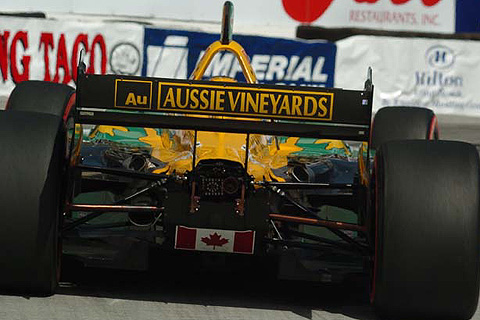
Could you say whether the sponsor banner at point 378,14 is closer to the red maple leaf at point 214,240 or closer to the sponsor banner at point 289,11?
the sponsor banner at point 289,11

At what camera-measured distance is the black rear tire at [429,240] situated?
5.91 meters

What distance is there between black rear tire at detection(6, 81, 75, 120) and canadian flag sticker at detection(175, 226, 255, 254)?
2.11 m

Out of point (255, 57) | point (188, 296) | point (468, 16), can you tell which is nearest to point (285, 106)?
point (188, 296)

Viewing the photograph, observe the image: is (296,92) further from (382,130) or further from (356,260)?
(382,130)

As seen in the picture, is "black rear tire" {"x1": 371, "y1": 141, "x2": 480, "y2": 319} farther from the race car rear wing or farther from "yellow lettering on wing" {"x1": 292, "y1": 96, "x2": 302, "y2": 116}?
"yellow lettering on wing" {"x1": 292, "y1": 96, "x2": 302, "y2": 116}

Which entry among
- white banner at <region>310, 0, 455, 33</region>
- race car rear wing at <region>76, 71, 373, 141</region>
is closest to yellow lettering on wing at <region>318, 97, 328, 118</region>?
race car rear wing at <region>76, 71, 373, 141</region>

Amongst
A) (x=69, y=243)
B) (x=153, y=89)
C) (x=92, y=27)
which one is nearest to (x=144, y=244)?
(x=69, y=243)

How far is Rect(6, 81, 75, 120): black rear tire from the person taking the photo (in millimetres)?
8078

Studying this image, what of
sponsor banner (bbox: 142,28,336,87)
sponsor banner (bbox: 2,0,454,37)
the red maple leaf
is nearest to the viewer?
the red maple leaf

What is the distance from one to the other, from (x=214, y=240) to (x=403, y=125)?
2.92 m

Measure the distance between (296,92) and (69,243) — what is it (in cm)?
161

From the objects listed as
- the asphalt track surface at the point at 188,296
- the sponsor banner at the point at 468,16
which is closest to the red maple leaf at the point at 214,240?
the asphalt track surface at the point at 188,296

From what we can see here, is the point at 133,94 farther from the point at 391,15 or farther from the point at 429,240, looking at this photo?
the point at 391,15

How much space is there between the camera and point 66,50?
1973cm
